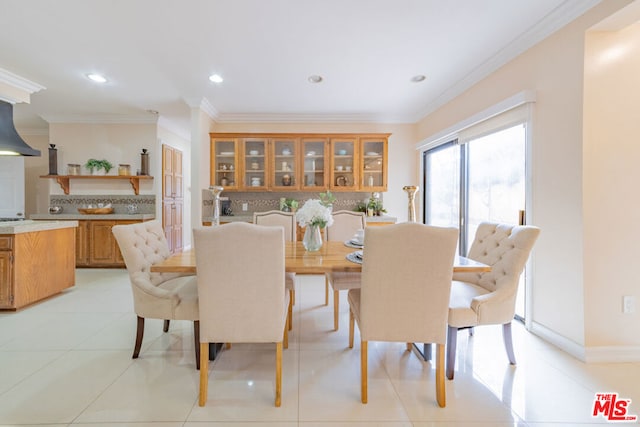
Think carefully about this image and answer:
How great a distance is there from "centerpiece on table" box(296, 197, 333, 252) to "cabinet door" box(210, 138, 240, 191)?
2568mm

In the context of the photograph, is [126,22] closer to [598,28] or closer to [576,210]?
[598,28]

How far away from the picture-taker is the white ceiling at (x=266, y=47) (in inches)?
81.6

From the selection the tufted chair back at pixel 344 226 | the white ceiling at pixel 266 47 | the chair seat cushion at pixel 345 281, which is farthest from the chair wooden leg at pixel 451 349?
the white ceiling at pixel 266 47

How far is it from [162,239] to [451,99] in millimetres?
3622

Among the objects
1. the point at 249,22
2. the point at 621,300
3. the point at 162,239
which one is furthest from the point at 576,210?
the point at 162,239

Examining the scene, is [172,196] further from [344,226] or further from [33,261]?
[344,226]

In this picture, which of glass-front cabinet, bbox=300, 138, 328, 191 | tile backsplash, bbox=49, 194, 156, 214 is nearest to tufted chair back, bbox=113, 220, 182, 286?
glass-front cabinet, bbox=300, 138, 328, 191

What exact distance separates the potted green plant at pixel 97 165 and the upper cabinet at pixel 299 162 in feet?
6.35

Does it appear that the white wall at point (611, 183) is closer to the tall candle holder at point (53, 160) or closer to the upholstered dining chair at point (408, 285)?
the upholstered dining chair at point (408, 285)

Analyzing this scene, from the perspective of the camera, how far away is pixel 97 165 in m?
4.74

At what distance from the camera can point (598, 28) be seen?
1.90 metres

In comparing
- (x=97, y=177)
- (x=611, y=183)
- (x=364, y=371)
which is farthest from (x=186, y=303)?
(x=97, y=177)

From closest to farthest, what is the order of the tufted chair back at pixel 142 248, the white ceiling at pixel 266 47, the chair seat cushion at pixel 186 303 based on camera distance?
the chair seat cushion at pixel 186 303, the tufted chair back at pixel 142 248, the white ceiling at pixel 266 47

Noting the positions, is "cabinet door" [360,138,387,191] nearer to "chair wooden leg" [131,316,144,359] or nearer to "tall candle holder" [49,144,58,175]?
"chair wooden leg" [131,316,144,359]
